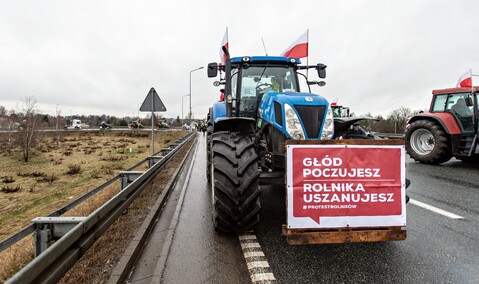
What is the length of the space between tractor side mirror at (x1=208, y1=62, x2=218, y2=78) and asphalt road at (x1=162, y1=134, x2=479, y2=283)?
2.55 m

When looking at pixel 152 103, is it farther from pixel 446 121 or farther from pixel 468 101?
pixel 468 101

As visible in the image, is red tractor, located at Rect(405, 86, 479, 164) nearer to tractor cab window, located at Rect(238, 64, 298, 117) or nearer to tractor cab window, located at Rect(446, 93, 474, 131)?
tractor cab window, located at Rect(446, 93, 474, 131)

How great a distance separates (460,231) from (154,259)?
13.3ft

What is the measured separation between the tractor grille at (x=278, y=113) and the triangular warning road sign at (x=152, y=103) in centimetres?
638

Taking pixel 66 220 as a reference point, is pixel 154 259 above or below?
below

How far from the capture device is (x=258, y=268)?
303 cm

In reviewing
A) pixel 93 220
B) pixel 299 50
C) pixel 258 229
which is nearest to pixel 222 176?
pixel 258 229

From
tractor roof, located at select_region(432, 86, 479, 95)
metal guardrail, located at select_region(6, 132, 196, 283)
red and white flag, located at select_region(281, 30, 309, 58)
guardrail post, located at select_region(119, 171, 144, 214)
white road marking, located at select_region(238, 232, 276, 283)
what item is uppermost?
red and white flag, located at select_region(281, 30, 309, 58)

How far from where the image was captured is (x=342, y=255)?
331 centimetres

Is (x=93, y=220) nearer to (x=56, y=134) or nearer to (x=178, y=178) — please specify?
(x=178, y=178)

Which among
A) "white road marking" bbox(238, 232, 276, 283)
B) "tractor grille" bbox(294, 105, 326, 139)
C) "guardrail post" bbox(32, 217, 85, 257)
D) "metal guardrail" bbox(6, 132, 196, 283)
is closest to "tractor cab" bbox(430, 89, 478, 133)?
"tractor grille" bbox(294, 105, 326, 139)

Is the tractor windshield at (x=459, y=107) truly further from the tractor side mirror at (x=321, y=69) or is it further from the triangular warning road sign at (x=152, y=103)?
the triangular warning road sign at (x=152, y=103)

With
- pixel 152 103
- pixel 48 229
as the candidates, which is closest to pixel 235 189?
pixel 48 229

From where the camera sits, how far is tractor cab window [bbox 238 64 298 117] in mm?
5234
